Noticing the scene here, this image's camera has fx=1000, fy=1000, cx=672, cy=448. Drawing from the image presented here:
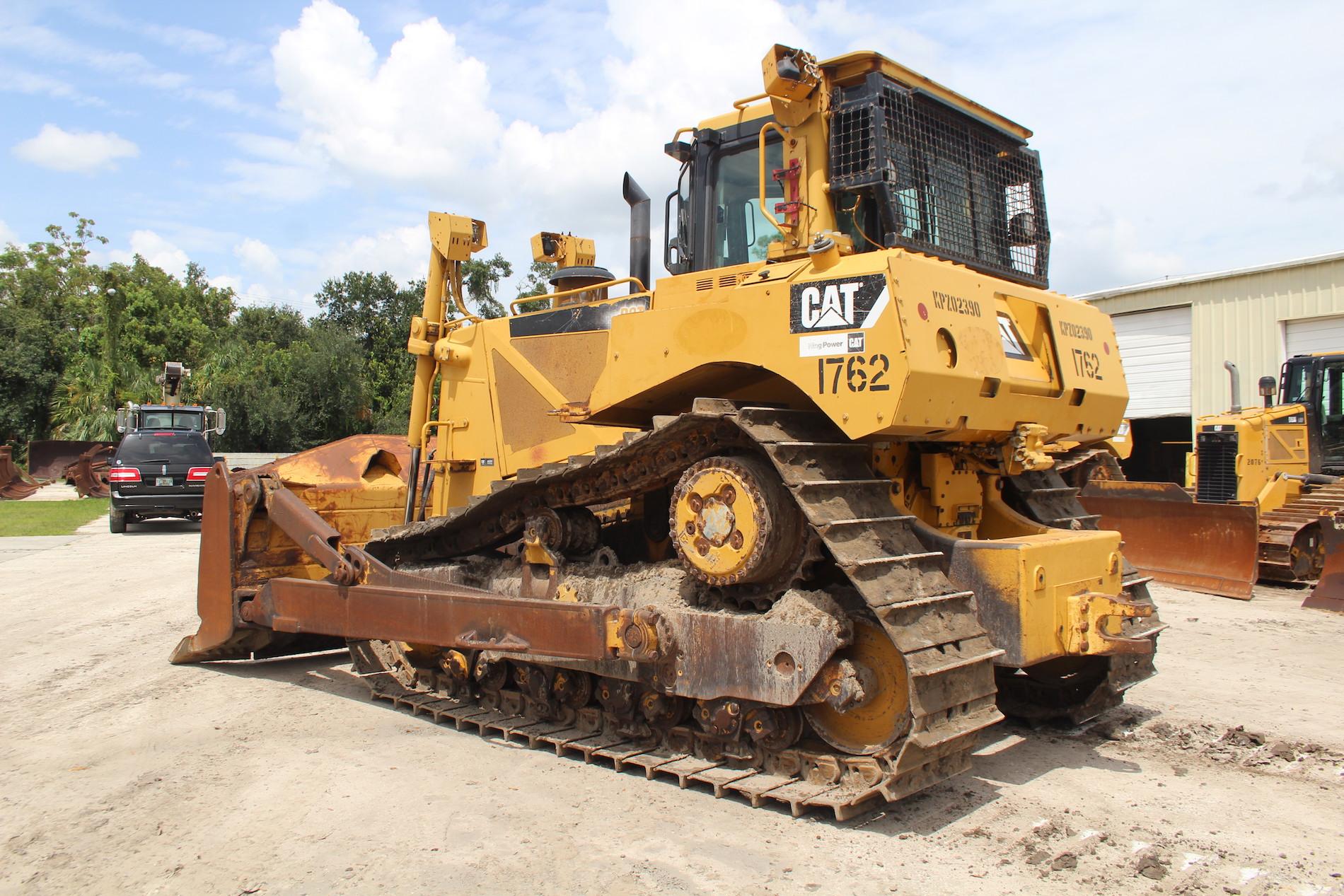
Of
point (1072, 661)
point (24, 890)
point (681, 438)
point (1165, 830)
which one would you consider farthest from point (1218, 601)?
point (24, 890)

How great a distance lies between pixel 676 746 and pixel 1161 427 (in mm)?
21514

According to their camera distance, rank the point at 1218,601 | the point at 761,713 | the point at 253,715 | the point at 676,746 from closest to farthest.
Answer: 1. the point at 761,713
2. the point at 676,746
3. the point at 253,715
4. the point at 1218,601

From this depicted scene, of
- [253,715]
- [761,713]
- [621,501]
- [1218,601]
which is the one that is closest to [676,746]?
[761,713]

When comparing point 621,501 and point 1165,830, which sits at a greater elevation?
point 621,501

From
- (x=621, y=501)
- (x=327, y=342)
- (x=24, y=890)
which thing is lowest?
(x=24, y=890)

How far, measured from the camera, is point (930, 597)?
441 cm

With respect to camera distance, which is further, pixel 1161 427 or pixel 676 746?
pixel 1161 427

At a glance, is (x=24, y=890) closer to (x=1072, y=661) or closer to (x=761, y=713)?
(x=761, y=713)

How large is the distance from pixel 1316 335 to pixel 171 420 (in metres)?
23.4

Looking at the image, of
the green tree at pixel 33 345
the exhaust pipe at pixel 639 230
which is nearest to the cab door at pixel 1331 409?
→ the exhaust pipe at pixel 639 230

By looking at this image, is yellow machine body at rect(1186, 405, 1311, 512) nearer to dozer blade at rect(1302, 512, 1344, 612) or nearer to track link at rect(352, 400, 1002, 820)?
dozer blade at rect(1302, 512, 1344, 612)

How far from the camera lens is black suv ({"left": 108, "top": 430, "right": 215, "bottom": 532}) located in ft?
58.3

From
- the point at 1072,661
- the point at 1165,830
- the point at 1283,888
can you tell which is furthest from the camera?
the point at 1072,661

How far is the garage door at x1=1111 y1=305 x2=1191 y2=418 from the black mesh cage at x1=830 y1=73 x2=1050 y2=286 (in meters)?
16.5
